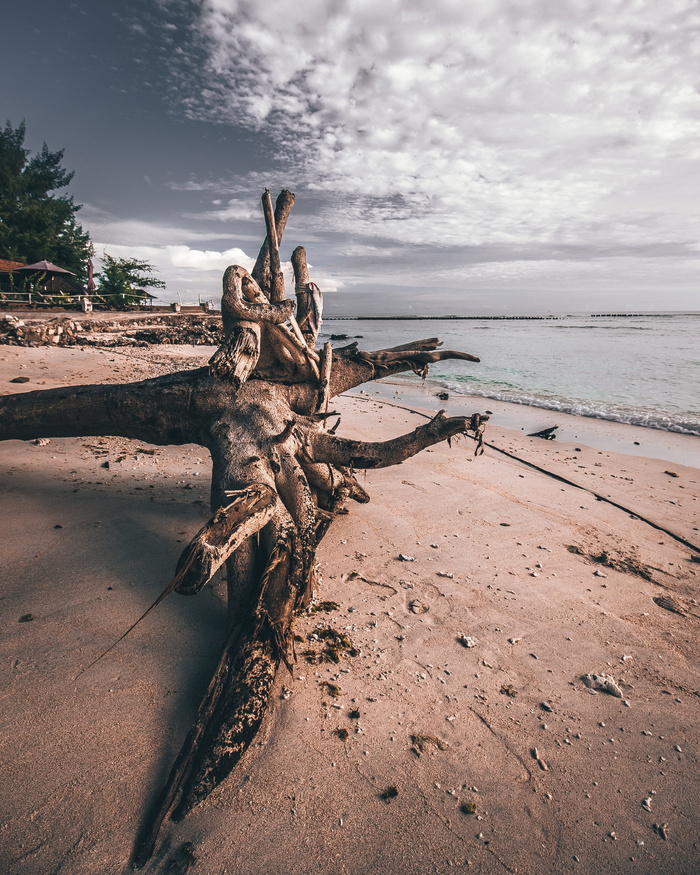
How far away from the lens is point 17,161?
36156 mm

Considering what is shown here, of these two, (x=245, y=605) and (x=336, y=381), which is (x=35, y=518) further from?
(x=336, y=381)

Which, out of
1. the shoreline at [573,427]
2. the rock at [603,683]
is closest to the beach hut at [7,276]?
the shoreline at [573,427]

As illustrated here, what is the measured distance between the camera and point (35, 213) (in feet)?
110

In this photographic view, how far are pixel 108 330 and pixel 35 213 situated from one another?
74.0 feet

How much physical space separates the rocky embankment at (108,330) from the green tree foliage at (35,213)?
45.7 feet

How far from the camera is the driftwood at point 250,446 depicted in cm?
243

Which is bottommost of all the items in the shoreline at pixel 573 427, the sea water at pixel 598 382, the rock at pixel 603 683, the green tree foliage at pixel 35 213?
the shoreline at pixel 573 427

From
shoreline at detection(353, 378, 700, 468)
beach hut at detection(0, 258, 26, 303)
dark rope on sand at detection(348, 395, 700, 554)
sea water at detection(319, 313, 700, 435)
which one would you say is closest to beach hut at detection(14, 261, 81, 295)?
beach hut at detection(0, 258, 26, 303)

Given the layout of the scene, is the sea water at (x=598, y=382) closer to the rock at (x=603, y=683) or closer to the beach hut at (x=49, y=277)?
the rock at (x=603, y=683)

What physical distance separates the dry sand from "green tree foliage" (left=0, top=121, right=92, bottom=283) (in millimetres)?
38354

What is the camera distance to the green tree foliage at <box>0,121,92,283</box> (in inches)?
1310

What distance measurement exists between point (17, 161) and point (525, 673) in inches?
2053

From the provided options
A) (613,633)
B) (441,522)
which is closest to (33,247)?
(441,522)

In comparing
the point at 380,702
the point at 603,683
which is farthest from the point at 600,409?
the point at 380,702
